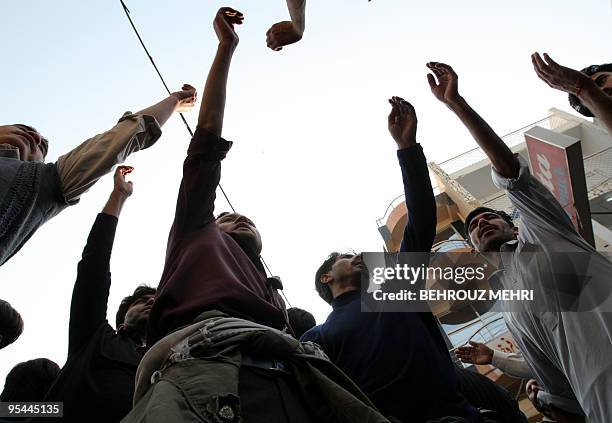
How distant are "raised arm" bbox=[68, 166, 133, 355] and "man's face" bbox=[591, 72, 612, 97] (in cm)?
301

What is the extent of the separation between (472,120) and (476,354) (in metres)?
1.98

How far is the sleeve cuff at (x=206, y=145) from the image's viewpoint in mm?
2121

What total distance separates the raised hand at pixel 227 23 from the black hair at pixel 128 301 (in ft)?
5.67

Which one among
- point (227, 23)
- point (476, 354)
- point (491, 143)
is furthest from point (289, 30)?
point (476, 354)

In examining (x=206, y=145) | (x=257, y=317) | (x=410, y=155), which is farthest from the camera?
(x=410, y=155)

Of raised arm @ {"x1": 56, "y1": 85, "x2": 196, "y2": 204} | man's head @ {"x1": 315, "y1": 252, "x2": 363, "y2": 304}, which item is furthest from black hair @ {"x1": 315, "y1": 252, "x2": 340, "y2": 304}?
raised arm @ {"x1": 56, "y1": 85, "x2": 196, "y2": 204}

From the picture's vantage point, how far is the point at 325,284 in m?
3.37

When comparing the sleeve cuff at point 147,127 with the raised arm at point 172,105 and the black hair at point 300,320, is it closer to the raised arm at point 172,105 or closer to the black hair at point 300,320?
the raised arm at point 172,105

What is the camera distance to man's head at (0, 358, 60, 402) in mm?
2764

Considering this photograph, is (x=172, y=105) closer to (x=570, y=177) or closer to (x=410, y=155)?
(x=410, y=155)

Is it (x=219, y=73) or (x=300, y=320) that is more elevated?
(x=219, y=73)

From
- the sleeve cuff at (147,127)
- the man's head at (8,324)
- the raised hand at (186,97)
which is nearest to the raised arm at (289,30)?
the raised hand at (186,97)

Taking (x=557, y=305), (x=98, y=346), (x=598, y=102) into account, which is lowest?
(x=557, y=305)

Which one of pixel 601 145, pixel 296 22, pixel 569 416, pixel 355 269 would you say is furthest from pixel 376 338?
pixel 601 145
